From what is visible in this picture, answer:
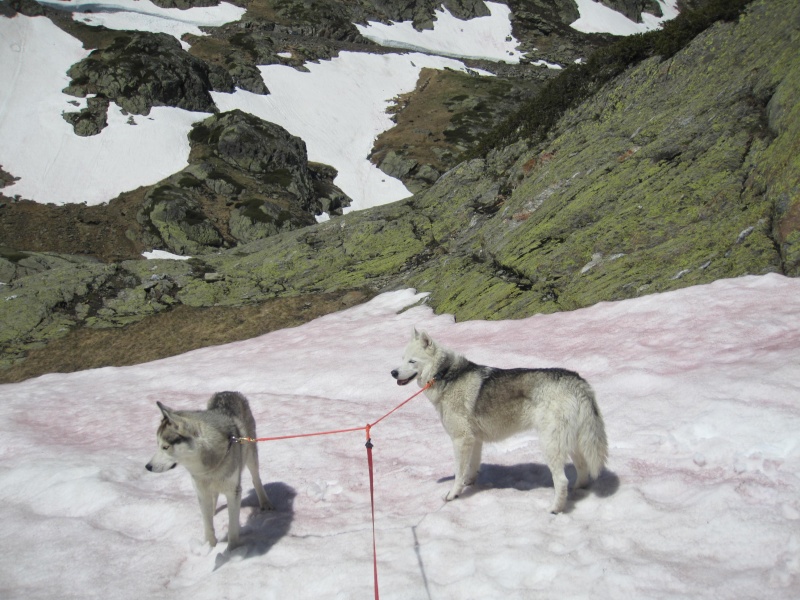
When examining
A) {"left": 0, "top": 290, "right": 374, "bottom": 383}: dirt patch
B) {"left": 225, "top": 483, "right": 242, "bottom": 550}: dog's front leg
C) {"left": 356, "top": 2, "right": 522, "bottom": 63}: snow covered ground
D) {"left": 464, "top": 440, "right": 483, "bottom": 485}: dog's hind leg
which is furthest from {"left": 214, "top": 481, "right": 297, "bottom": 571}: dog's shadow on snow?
{"left": 356, "top": 2, "right": 522, "bottom": 63}: snow covered ground

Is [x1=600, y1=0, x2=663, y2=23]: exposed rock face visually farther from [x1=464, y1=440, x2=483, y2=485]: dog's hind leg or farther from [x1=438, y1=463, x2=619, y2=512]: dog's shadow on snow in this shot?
[x1=464, y1=440, x2=483, y2=485]: dog's hind leg

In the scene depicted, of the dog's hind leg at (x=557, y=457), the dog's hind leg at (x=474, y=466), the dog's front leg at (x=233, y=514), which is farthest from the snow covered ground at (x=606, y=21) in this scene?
the dog's front leg at (x=233, y=514)

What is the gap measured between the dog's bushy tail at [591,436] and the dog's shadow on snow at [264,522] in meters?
5.03

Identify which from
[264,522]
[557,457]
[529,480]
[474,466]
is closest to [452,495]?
[474,466]

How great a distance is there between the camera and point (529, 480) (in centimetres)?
915

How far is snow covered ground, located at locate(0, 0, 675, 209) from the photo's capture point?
7100cm

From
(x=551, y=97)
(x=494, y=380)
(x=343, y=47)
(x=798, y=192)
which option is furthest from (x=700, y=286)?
(x=343, y=47)

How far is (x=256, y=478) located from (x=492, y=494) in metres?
4.15

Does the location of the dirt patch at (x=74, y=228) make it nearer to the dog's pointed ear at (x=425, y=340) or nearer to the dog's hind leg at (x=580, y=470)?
the dog's pointed ear at (x=425, y=340)

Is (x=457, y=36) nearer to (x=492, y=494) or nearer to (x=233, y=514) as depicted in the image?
(x=492, y=494)

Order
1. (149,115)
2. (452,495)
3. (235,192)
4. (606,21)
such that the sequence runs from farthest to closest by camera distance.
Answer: (606,21) → (149,115) → (235,192) → (452,495)

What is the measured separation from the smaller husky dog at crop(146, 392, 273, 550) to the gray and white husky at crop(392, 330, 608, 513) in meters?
2.90

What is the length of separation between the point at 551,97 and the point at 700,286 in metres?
20.5

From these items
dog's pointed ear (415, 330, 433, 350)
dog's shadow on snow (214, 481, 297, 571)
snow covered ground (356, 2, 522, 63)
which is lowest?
dog's shadow on snow (214, 481, 297, 571)
